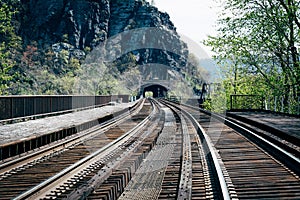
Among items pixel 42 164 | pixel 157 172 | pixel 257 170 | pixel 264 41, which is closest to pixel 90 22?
pixel 264 41

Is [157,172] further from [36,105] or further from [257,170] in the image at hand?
[36,105]

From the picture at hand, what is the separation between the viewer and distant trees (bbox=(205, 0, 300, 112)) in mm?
20609

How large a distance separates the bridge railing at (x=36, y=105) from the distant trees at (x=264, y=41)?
992 cm

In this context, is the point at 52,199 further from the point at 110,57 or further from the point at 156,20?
the point at 156,20

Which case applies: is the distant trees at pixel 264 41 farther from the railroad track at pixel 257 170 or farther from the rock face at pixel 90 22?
the rock face at pixel 90 22

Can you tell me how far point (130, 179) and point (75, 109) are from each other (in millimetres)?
16282

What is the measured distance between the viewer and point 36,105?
613 inches

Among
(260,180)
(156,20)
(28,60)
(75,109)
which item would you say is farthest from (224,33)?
(156,20)

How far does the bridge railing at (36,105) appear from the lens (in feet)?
42.9

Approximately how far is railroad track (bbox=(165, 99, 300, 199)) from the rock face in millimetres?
97193

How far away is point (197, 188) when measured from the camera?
5.39 metres

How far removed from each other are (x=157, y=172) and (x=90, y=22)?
110485mm

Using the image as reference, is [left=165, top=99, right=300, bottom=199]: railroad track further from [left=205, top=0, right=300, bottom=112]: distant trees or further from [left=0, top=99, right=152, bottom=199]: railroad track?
[left=205, top=0, right=300, bottom=112]: distant trees

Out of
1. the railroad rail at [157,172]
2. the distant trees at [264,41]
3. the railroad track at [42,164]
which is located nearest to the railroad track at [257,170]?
the railroad rail at [157,172]
